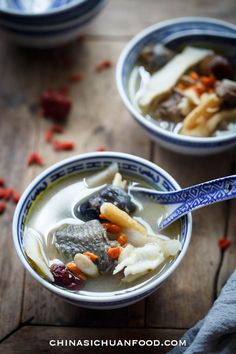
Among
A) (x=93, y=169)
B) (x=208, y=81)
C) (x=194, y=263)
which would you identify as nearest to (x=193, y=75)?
(x=208, y=81)

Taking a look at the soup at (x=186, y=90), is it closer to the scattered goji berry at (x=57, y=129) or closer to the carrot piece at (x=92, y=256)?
the scattered goji berry at (x=57, y=129)

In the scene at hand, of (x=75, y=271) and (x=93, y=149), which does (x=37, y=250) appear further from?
(x=93, y=149)

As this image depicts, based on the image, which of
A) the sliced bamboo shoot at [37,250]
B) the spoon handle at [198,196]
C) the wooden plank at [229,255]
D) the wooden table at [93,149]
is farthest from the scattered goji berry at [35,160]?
the wooden plank at [229,255]

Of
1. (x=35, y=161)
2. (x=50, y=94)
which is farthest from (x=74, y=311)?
(x=50, y=94)

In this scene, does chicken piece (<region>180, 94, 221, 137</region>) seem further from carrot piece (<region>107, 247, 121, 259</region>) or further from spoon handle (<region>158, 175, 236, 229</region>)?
carrot piece (<region>107, 247, 121, 259</region>)

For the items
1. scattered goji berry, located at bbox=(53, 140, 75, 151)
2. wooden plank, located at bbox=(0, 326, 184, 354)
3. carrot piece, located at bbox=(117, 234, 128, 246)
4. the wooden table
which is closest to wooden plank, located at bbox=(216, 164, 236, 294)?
the wooden table

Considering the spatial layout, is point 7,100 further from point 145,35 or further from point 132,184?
point 132,184
